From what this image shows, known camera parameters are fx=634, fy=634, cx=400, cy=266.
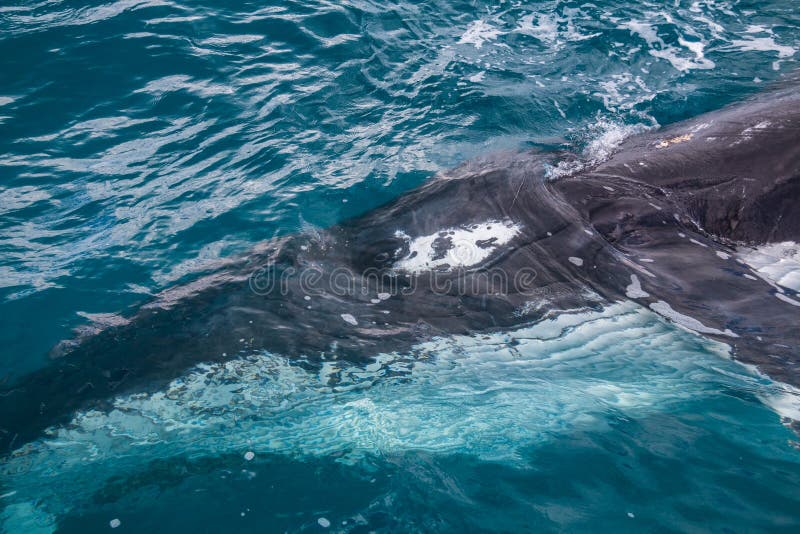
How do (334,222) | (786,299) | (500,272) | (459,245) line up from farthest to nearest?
(334,222), (459,245), (500,272), (786,299)

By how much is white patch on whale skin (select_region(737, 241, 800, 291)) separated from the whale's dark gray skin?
0.11m

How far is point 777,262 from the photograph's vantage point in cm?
553

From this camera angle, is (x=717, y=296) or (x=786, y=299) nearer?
(x=786, y=299)

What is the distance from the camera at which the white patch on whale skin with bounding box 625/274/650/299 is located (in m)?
5.42

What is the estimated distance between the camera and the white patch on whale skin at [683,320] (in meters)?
5.02

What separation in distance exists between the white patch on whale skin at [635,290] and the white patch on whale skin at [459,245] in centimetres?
113

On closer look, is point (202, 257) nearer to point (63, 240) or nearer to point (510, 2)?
point (63, 240)

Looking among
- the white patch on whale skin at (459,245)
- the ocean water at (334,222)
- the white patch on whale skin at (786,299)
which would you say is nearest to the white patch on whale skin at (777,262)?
the ocean water at (334,222)

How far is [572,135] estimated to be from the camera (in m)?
8.24

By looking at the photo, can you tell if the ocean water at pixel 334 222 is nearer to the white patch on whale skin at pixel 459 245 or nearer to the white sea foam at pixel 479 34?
→ the white sea foam at pixel 479 34

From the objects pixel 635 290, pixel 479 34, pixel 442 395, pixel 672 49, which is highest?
pixel 479 34

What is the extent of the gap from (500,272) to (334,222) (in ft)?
7.30

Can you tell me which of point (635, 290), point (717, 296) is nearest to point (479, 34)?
point (635, 290)

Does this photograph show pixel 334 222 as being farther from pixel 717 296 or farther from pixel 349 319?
pixel 717 296
